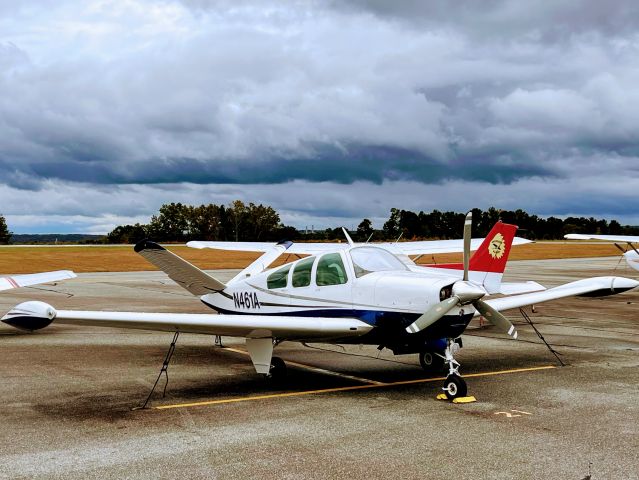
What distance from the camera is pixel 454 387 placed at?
28.7ft

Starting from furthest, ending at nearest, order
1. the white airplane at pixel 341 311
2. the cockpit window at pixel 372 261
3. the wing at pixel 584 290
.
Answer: the wing at pixel 584 290 < the cockpit window at pixel 372 261 < the white airplane at pixel 341 311

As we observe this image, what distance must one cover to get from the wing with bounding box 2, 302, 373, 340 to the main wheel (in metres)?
1.37

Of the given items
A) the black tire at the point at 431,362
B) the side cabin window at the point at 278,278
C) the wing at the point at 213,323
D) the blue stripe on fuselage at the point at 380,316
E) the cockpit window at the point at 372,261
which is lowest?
the black tire at the point at 431,362

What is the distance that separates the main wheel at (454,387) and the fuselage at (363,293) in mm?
586

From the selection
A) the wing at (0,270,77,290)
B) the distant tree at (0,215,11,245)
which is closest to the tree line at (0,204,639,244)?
the distant tree at (0,215,11,245)

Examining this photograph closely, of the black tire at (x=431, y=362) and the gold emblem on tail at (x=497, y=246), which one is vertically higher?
the gold emblem on tail at (x=497, y=246)

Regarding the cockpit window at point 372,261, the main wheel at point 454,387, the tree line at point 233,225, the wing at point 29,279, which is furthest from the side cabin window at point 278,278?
the tree line at point 233,225

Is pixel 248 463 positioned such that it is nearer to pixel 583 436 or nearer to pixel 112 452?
pixel 112 452

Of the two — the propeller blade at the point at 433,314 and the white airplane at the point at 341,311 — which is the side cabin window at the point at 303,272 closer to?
the white airplane at the point at 341,311

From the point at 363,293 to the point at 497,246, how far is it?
642 centimetres

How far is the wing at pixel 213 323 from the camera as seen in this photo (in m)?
9.05

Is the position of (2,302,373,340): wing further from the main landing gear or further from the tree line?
the tree line

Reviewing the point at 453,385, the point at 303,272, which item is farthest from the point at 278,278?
the point at 453,385

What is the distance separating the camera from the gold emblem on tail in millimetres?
14844
